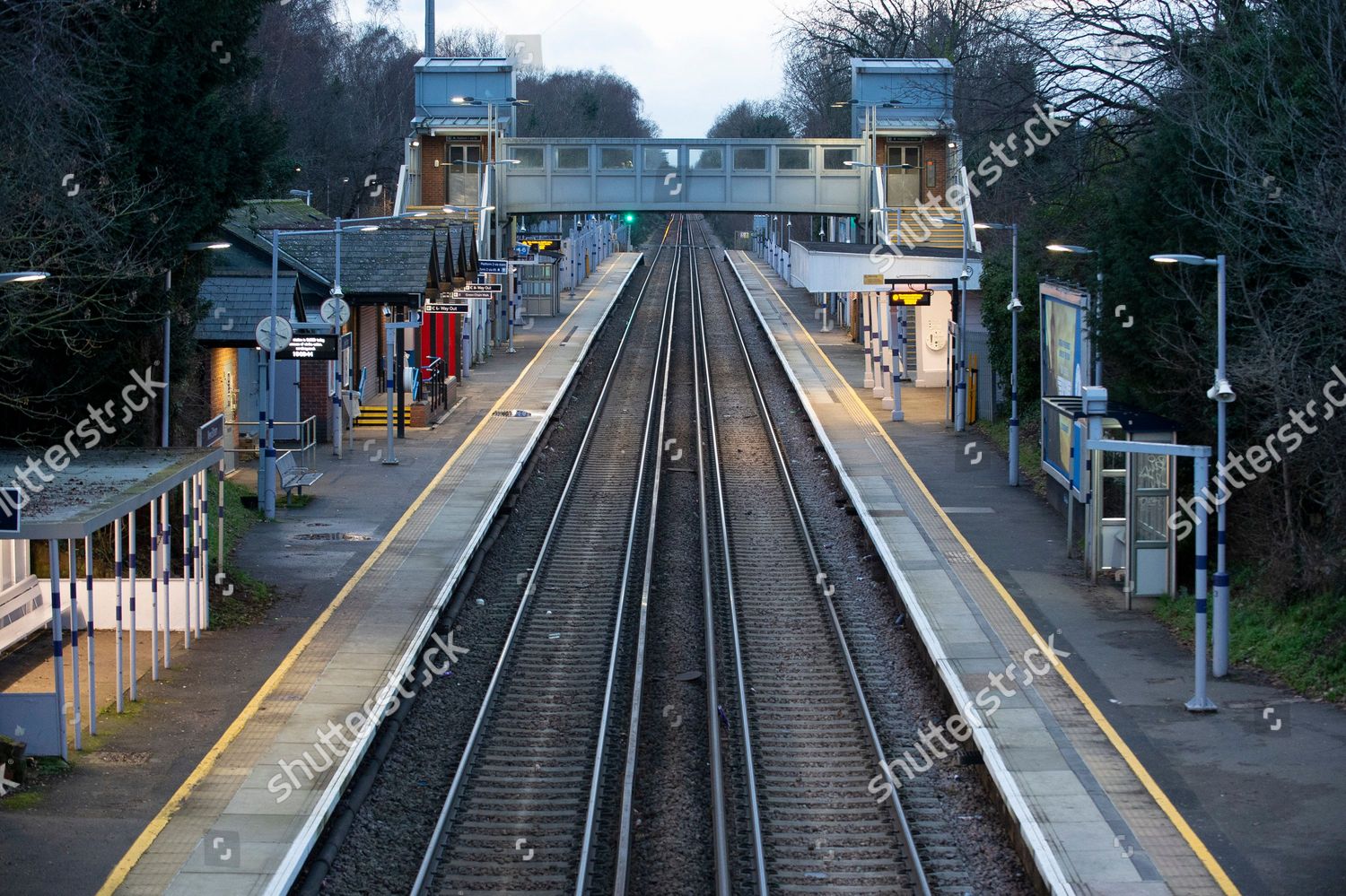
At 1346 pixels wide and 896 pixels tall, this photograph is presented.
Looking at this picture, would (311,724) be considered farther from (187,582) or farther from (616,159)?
(616,159)

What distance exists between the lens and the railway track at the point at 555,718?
38.7 ft

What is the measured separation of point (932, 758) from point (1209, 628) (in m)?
5.10

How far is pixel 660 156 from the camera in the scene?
47.2 metres

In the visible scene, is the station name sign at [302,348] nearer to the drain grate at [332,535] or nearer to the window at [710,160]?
the drain grate at [332,535]

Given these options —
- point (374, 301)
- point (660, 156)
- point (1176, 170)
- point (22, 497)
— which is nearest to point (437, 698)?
point (22, 497)

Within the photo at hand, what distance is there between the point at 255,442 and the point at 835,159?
25074 mm

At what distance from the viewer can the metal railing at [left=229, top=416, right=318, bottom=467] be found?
27334 mm

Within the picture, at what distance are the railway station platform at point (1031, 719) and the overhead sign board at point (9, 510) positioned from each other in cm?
793

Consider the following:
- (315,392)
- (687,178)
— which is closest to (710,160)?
(687,178)

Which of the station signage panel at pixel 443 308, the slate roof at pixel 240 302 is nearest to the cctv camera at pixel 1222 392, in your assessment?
the slate roof at pixel 240 302

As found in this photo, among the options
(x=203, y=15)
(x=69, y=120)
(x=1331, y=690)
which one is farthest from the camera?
(x=203, y=15)

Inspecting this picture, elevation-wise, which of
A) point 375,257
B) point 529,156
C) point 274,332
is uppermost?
point 529,156

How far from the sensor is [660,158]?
47156mm

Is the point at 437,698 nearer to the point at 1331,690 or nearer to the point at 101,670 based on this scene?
the point at 101,670
